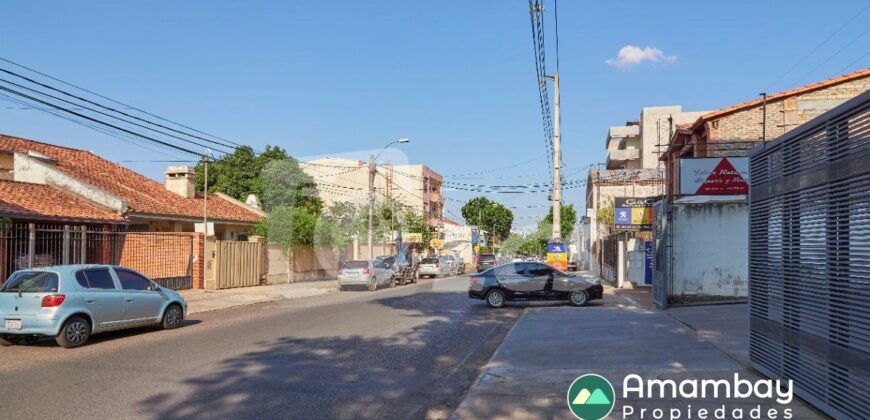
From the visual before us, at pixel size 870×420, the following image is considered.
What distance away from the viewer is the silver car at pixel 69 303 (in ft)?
37.7

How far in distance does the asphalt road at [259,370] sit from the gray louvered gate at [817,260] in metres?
3.75

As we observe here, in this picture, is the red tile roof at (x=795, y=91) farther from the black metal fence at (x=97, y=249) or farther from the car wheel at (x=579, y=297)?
the black metal fence at (x=97, y=249)

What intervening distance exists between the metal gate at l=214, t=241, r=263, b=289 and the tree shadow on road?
14548mm

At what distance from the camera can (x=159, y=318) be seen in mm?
14062

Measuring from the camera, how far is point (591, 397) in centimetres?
754

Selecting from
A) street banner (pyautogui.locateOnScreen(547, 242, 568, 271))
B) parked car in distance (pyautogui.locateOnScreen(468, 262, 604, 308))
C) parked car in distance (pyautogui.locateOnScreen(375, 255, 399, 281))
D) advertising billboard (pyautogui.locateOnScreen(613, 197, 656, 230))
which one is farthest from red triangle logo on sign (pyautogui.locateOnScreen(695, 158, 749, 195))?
street banner (pyautogui.locateOnScreen(547, 242, 568, 271))

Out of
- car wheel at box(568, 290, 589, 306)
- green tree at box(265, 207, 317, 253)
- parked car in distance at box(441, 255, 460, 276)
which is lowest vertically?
parked car in distance at box(441, 255, 460, 276)

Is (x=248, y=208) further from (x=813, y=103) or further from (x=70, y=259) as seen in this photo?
(x=813, y=103)

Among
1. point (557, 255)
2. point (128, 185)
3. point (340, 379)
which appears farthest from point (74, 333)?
point (557, 255)

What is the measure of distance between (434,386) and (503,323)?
302 inches

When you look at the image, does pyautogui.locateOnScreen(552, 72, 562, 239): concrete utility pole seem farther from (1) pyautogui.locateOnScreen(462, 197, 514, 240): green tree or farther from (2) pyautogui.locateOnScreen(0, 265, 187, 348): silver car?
(1) pyautogui.locateOnScreen(462, 197, 514, 240): green tree

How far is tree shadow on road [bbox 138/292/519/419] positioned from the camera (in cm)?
718

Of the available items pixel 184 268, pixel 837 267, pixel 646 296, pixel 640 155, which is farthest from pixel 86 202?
pixel 640 155

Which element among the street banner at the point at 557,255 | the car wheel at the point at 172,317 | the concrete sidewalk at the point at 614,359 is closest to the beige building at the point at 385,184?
the street banner at the point at 557,255
